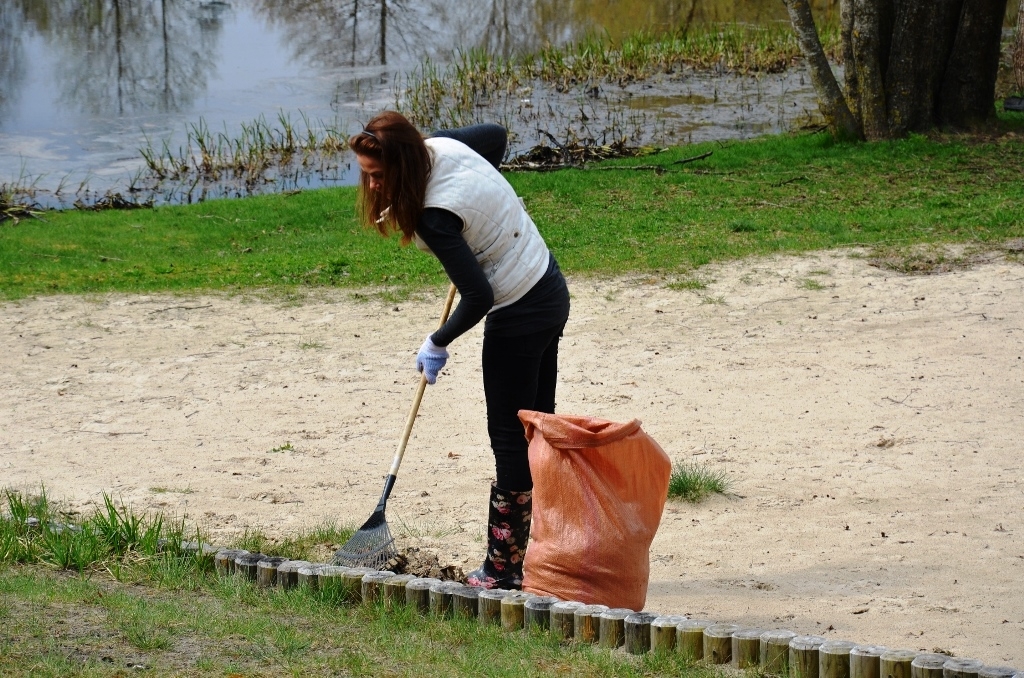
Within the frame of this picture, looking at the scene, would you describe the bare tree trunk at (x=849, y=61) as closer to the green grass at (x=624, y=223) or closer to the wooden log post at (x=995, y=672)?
the green grass at (x=624, y=223)

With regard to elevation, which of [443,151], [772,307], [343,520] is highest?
[443,151]

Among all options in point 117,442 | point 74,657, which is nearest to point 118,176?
point 117,442

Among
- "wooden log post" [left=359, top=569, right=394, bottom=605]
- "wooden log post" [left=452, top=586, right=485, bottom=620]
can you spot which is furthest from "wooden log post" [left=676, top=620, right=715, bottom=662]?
"wooden log post" [left=359, top=569, right=394, bottom=605]

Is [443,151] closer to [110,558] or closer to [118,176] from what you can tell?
[110,558]

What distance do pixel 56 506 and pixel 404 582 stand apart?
2076 millimetres

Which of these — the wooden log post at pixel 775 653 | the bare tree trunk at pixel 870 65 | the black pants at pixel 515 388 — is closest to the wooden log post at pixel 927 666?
the wooden log post at pixel 775 653

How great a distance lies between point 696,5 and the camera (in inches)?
1049

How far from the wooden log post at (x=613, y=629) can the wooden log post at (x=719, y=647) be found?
0.90 feet

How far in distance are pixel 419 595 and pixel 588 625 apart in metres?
0.61

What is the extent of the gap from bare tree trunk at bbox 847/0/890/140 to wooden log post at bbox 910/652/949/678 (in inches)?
404

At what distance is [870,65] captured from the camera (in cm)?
1223

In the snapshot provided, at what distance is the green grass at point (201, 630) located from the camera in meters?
3.20

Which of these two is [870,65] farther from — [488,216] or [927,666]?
[927,666]

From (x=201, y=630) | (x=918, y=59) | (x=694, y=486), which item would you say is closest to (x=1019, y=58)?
(x=918, y=59)
